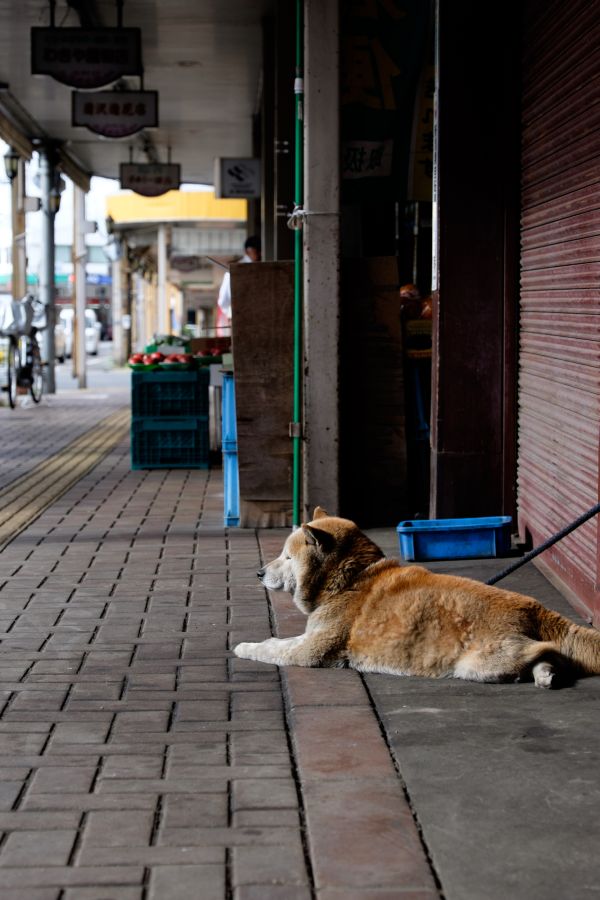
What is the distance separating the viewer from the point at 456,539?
7148 millimetres

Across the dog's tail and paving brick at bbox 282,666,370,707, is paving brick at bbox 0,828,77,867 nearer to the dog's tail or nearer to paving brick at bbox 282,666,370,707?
paving brick at bbox 282,666,370,707

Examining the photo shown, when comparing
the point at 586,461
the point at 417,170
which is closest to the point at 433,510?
the point at 586,461

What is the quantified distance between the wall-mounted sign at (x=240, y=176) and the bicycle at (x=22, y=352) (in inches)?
138

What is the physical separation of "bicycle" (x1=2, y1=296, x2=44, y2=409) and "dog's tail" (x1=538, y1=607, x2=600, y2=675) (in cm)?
1462

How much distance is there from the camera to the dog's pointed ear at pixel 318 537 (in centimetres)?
485

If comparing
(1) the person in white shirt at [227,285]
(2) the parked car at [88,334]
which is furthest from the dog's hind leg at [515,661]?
(2) the parked car at [88,334]

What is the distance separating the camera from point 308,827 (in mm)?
3389

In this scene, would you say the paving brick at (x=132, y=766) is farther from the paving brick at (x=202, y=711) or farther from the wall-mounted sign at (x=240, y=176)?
the wall-mounted sign at (x=240, y=176)

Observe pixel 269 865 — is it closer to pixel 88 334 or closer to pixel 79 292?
pixel 79 292

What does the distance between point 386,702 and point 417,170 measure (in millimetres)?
5866

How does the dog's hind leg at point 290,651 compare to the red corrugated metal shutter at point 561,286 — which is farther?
the red corrugated metal shutter at point 561,286

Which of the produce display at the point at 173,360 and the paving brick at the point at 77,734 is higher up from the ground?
the produce display at the point at 173,360

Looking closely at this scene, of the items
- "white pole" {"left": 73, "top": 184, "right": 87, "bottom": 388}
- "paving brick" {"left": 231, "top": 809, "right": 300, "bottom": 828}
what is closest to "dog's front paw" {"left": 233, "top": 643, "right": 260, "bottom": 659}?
"paving brick" {"left": 231, "top": 809, "right": 300, "bottom": 828}

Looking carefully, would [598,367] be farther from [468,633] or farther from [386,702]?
[386,702]
